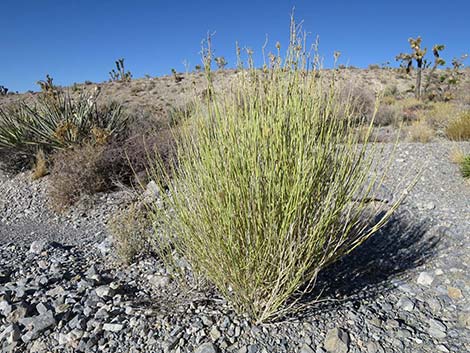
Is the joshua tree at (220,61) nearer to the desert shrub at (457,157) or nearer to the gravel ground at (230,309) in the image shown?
the gravel ground at (230,309)

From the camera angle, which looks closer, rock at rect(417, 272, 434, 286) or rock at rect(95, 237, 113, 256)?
rock at rect(417, 272, 434, 286)

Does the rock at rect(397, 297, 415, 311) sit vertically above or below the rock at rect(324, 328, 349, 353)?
below

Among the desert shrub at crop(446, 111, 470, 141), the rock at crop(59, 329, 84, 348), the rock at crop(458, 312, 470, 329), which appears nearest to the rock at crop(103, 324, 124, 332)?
the rock at crop(59, 329, 84, 348)

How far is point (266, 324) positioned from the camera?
238cm

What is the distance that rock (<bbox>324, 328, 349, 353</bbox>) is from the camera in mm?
2178

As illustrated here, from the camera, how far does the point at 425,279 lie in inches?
117

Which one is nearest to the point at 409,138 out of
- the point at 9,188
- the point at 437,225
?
the point at 437,225

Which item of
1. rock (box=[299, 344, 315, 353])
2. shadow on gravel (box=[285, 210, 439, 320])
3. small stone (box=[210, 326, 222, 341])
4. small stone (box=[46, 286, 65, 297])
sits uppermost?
small stone (box=[46, 286, 65, 297])

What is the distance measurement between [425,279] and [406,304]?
451 millimetres

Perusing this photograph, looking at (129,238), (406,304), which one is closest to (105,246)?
(129,238)

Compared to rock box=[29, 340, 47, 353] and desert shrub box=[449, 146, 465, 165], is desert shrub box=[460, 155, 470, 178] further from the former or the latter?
rock box=[29, 340, 47, 353]

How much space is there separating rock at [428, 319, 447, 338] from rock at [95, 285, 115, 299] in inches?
89.6

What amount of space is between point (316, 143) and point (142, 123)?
7.70 metres

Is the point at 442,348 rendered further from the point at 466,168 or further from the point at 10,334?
the point at 466,168
